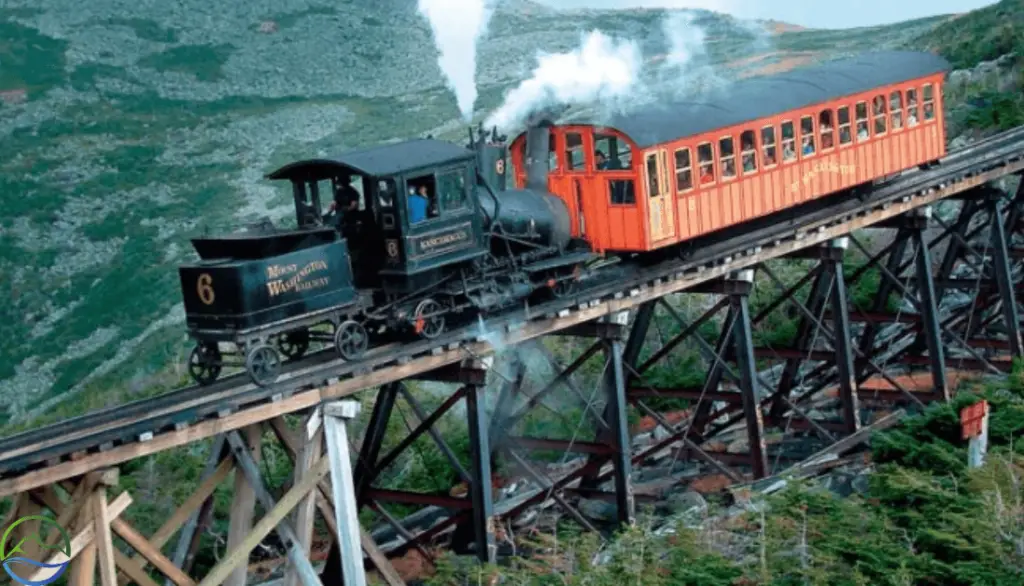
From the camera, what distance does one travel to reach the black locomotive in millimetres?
15039

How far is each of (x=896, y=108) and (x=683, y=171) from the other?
5805 millimetres

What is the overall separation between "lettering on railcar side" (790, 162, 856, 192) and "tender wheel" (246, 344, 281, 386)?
9627 mm

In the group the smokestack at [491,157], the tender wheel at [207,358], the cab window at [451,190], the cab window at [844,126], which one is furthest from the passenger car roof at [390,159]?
the cab window at [844,126]

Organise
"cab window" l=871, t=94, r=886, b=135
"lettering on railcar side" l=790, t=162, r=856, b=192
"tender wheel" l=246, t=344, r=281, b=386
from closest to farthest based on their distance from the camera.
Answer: "tender wheel" l=246, t=344, r=281, b=386 < "lettering on railcar side" l=790, t=162, r=856, b=192 < "cab window" l=871, t=94, r=886, b=135

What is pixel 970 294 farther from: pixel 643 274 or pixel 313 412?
pixel 313 412

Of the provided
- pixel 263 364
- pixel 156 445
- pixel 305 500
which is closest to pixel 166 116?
pixel 263 364

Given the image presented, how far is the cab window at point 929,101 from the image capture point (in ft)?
79.6

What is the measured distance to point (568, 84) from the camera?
20.8m

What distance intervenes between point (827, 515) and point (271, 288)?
6.66 metres

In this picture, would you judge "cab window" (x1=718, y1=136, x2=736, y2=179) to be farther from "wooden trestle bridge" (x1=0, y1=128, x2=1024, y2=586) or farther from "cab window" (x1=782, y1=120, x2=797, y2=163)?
"cab window" (x1=782, y1=120, x2=797, y2=163)

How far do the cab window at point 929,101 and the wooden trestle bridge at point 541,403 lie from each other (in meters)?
1.05

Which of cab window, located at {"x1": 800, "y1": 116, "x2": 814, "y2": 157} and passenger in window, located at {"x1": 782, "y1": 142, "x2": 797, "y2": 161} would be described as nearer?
passenger in window, located at {"x1": 782, "y1": 142, "x2": 797, "y2": 161}

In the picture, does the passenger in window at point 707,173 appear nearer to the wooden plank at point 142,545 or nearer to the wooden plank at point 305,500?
the wooden plank at point 305,500

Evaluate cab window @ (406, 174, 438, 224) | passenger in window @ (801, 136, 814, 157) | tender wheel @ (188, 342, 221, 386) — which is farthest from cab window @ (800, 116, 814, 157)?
tender wheel @ (188, 342, 221, 386)
